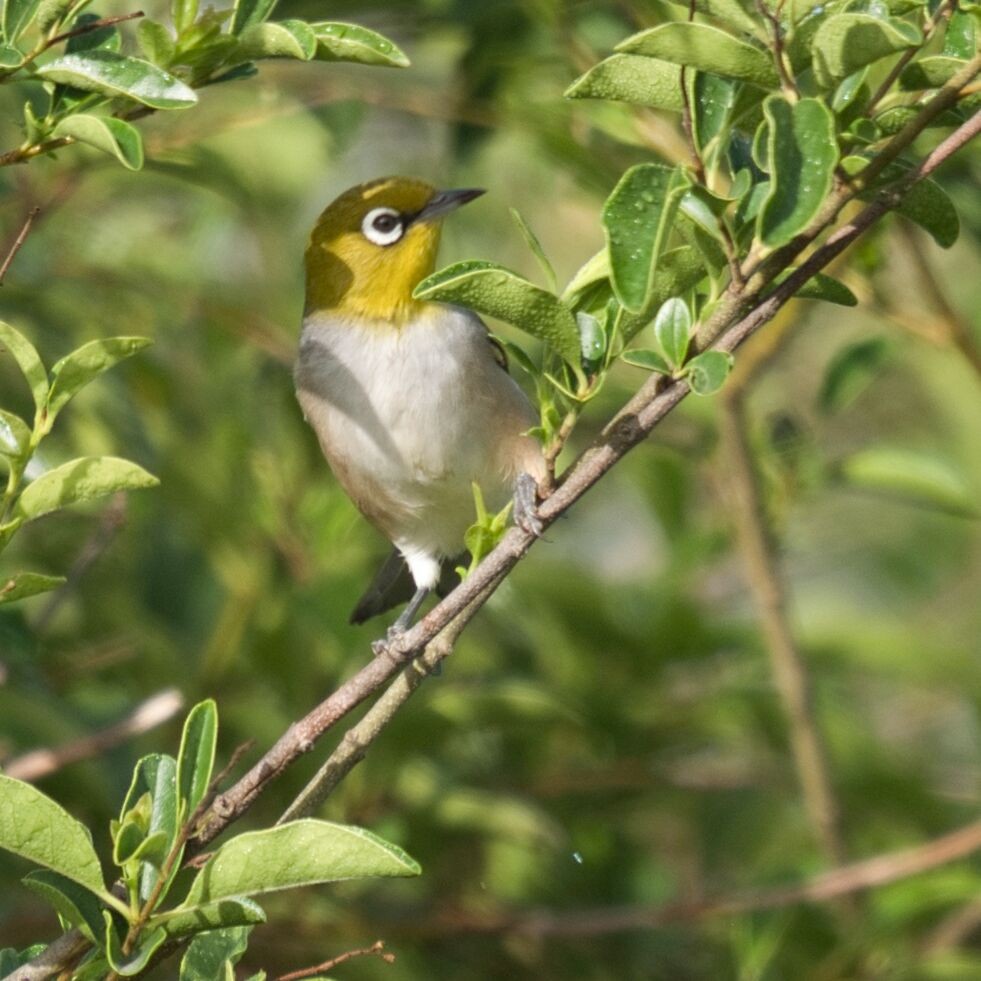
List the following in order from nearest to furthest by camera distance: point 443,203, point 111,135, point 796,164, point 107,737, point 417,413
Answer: point 796,164
point 111,135
point 107,737
point 417,413
point 443,203

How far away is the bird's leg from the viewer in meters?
2.18

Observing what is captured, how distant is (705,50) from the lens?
194 cm

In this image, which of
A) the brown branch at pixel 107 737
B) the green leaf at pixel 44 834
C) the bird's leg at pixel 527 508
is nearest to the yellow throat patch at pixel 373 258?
the bird's leg at pixel 527 508

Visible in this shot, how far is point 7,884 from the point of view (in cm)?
386

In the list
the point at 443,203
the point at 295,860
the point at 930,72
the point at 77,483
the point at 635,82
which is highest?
the point at 930,72

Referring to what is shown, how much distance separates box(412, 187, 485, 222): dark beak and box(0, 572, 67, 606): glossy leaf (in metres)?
2.28

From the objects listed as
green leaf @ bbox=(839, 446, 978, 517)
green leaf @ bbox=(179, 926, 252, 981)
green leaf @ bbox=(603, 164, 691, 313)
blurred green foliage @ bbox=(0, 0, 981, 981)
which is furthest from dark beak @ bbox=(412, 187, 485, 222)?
green leaf @ bbox=(179, 926, 252, 981)

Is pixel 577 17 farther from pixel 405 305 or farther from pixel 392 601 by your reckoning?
pixel 392 601

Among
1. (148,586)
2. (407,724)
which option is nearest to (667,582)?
(407,724)

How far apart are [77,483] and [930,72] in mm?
1220

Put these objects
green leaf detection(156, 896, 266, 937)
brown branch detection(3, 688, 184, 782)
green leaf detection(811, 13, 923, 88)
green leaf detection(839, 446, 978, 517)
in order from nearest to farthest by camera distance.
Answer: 1. green leaf detection(811, 13, 923, 88)
2. green leaf detection(156, 896, 266, 937)
3. brown branch detection(3, 688, 184, 782)
4. green leaf detection(839, 446, 978, 517)

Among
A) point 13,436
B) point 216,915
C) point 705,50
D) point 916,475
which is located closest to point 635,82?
point 705,50

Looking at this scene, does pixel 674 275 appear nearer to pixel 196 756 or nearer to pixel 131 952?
pixel 196 756

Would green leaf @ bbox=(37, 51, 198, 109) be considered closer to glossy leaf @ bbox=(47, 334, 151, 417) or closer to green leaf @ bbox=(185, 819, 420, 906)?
glossy leaf @ bbox=(47, 334, 151, 417)
